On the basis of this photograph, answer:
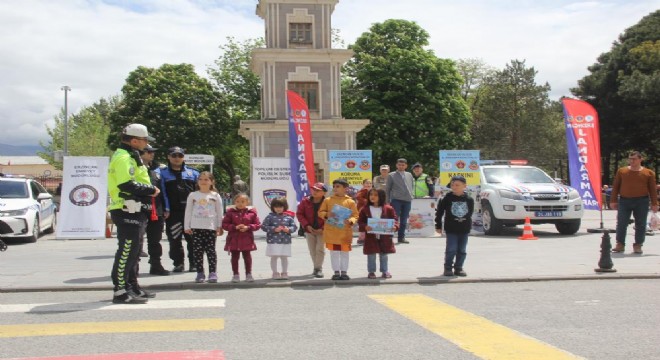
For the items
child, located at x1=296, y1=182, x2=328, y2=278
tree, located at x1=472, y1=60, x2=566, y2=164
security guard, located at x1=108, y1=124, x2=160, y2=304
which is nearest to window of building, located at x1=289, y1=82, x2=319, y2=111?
child, located at x1=296, y1=182, x2=328, y2=278

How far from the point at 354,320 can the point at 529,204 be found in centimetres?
1144

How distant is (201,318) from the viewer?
278 inches

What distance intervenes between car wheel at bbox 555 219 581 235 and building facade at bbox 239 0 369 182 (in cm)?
1610

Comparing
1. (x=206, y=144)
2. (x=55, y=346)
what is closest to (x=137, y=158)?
(x=55, y=346)

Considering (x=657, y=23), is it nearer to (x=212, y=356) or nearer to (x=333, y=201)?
(x=333, y=201)

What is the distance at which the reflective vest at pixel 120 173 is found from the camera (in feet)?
25.5

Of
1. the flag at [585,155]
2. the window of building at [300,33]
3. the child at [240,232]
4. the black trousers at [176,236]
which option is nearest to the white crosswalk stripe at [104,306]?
the child at [240,232]

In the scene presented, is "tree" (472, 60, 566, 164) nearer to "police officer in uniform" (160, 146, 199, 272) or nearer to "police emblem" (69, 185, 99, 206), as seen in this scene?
"police emblem" (69, 185, 99, 206)

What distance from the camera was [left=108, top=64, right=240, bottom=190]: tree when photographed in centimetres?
5188

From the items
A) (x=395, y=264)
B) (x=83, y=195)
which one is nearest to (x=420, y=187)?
(x=395, y=264)

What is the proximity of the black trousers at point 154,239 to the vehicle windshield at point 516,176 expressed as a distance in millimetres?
10635

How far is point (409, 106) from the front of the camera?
45531mm

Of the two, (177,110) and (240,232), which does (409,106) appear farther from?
(240,232)

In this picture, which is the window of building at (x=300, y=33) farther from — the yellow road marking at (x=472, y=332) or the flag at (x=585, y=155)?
the yellow road marking at (x=472, y=332)
